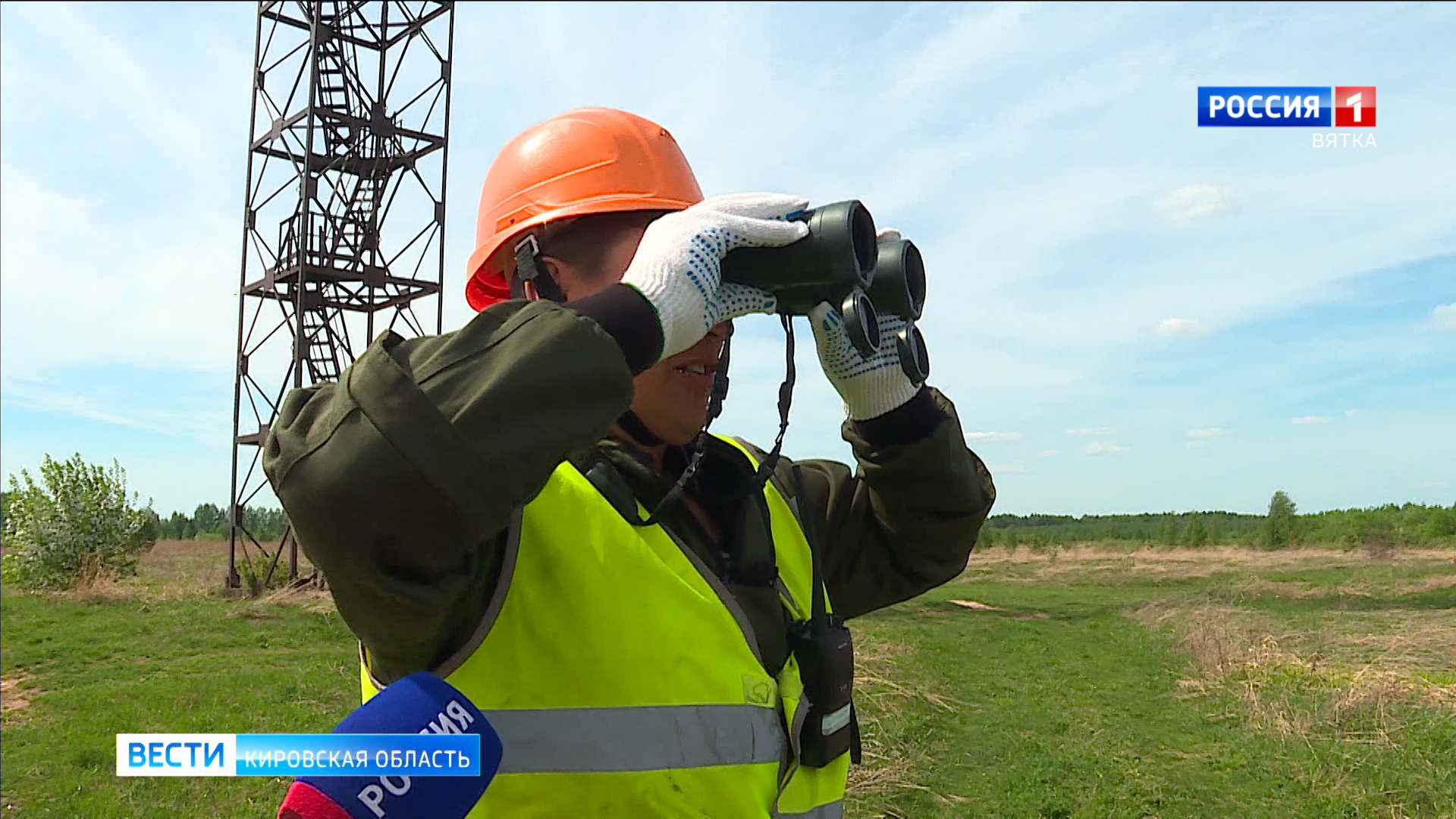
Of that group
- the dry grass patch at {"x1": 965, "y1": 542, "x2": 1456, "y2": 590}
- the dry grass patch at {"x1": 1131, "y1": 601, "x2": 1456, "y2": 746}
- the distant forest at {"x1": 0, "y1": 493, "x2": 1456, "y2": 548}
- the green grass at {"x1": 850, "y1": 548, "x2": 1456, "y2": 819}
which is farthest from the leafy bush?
the dry grass patch at {"x1": 965, "y1": 542, "x2": 1456, "y2": 590}

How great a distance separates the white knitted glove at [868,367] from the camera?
209cm

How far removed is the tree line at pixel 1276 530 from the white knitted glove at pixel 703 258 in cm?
4060

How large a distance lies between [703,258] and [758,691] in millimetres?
806

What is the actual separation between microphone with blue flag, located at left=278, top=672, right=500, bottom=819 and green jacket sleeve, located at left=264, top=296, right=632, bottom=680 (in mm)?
115

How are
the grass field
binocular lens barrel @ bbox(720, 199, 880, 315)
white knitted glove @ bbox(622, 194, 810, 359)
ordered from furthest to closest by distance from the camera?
1. the grass field
2. binocular lens barrel @ bbox(720, 199, 880, 315)
3. white knitted glove @ bbox(622, 194, 810, 359)

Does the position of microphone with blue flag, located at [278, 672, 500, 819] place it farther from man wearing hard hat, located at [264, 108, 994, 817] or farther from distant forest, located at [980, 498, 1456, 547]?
distant forest, located at [980, 498, 1456, 547]

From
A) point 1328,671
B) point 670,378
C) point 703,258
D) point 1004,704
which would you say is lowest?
point 1004,704

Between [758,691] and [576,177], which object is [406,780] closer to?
[758,691]

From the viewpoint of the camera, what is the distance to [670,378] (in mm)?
1932

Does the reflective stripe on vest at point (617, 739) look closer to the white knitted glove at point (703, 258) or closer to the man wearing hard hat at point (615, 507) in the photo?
the man wearing hard hat at point (615, 507)

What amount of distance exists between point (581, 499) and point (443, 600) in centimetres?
41

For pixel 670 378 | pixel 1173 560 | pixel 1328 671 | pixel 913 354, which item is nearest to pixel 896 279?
pixel 913 354

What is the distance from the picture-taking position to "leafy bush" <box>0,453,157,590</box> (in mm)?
23672

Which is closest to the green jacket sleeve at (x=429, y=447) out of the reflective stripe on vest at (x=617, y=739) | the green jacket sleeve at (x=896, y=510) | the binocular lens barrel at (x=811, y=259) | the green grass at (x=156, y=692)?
the reflective stripe on vest at (x=617, y=739)
